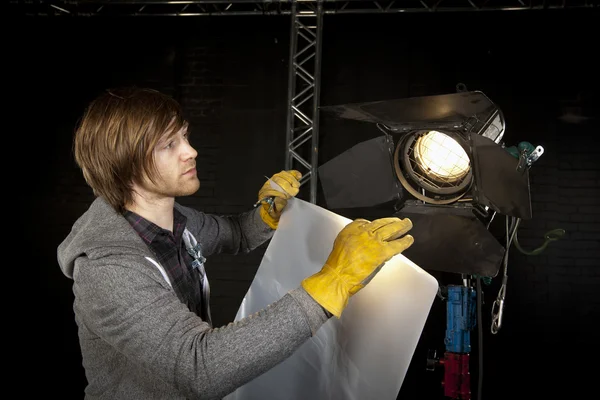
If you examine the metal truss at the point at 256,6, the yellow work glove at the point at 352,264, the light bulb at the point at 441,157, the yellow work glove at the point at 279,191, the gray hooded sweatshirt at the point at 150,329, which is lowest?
the gray hooded sweatshirt at the point at 150,329

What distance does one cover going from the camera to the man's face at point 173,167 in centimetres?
137

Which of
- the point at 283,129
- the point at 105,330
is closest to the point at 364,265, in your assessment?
the point at 105,330

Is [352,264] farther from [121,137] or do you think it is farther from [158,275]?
[121,137]

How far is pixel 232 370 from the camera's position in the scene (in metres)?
1.04

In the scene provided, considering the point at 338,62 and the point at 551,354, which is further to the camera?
the point at 338,62

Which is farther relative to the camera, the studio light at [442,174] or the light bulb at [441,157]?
the light bulb at [441,157]

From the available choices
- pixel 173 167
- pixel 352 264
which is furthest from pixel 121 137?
pixel 352 264

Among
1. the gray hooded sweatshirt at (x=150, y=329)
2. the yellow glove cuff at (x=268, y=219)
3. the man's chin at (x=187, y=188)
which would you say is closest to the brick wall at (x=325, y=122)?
the yellow glove cuff at (x=268, y=219)

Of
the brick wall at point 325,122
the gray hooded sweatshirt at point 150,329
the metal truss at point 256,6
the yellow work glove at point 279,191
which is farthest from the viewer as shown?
the brick wall at point 325,122

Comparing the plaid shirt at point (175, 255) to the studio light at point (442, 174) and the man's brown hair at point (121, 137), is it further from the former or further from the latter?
the studio light at point (442, 174)

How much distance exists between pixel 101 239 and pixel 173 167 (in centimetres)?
28

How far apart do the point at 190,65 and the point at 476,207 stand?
3.47m

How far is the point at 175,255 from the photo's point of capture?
1472mm

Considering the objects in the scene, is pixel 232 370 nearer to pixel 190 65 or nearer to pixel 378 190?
pixel 378 190
